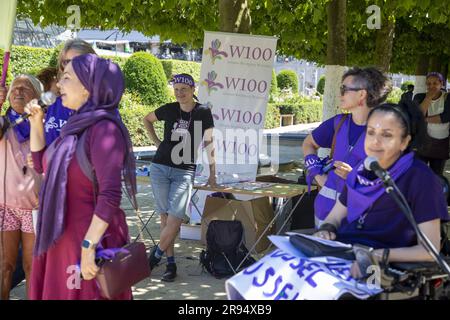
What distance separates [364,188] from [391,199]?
159 mm

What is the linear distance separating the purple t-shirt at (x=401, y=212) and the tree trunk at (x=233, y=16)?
502 centimetres

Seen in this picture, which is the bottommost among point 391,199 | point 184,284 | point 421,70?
point 184,284

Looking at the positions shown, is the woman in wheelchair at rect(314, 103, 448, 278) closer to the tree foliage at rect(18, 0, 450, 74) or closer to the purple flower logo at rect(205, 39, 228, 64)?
the purple flower logo at rect(205, 39, 228, 64)

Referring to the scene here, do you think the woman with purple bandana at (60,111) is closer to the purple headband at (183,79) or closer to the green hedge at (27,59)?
the purple headband at (183,79)

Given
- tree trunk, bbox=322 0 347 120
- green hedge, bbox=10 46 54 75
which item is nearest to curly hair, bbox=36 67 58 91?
tree trunk, bbox=322 0 347 120

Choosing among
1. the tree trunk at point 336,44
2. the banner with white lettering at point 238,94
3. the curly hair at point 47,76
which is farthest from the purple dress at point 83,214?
the tree trunk at point 336,44

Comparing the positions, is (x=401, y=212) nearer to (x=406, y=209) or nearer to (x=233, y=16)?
(x=406, y=209)

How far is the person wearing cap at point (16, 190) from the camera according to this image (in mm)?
4344

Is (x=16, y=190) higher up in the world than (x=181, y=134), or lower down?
lower down

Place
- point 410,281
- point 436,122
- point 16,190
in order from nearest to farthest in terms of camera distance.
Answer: point 410,281, point 16,190, point 436,122

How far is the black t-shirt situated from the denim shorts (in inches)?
2.4

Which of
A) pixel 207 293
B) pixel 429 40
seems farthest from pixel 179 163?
pixel 429 40

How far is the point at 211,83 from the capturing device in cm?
802

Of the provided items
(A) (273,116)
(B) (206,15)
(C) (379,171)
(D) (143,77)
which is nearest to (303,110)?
(A) (273,116)
